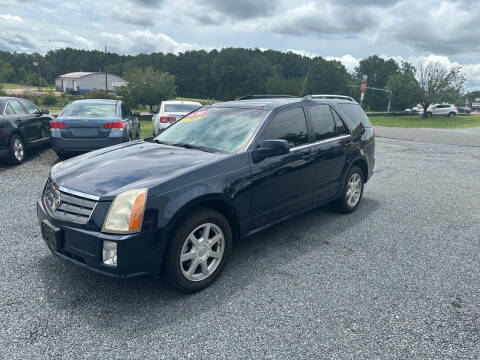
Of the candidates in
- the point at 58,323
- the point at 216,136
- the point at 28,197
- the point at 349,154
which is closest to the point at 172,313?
the point at 58,323

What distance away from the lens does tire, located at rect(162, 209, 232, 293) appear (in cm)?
299

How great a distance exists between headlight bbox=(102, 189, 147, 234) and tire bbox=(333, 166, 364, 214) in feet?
10.8

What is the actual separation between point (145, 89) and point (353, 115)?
32123 millimetres

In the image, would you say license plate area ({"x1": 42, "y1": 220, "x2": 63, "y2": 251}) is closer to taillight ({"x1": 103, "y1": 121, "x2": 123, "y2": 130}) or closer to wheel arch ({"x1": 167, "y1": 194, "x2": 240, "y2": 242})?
wheel arch ({"x1": 167, "y1": 194, "x2": 240, "y2": 242})

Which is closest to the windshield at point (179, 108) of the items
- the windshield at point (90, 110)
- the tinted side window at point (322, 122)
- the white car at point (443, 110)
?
the windshield at point (90, 110)

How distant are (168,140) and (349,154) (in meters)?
2.57

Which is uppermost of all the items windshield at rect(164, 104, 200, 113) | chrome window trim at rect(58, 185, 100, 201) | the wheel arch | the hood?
windshield at rect(164, 104, 200, 113)

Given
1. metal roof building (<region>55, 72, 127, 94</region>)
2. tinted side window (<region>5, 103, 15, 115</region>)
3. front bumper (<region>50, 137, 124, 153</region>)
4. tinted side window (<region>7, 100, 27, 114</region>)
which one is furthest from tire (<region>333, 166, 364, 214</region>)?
metal roof building (<region>55, 72, 127, 94</region>)

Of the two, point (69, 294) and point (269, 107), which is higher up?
point (269, 107)

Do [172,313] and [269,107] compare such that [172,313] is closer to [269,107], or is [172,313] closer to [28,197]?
[269,107]

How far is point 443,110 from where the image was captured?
151ft

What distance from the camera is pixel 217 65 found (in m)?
102

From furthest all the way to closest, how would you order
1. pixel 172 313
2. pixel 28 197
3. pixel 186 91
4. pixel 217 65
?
pixel 186 91
pixel 217 65
pixel 28 197
pixel 172 313

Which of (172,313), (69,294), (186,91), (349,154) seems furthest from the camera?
(186,91)
